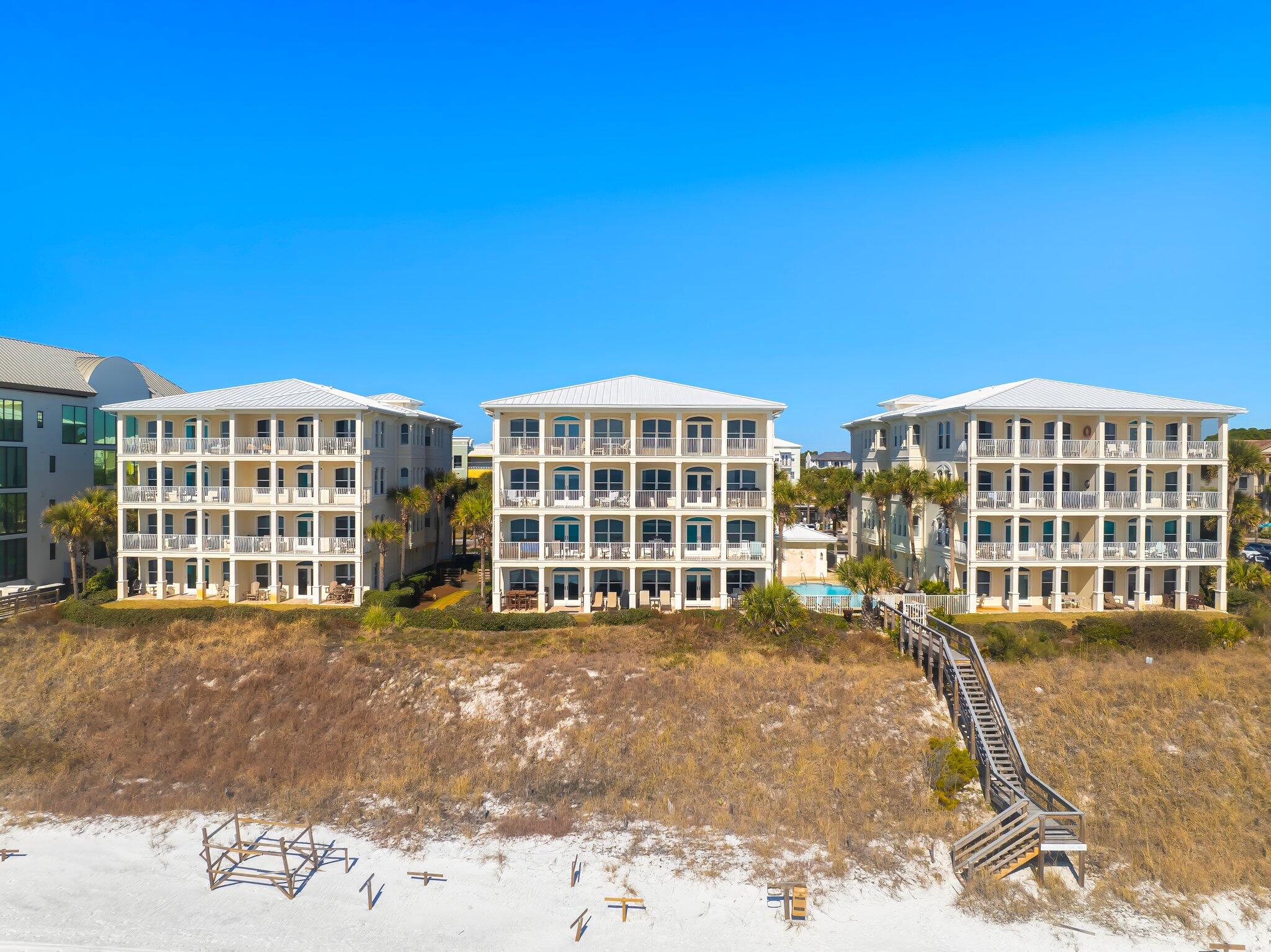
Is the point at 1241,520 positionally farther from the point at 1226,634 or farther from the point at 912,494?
the point at 912,494

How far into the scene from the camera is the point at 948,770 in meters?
20.0

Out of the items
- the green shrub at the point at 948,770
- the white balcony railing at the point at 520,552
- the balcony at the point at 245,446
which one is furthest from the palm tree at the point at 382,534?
the green shrub at the point at 948,770

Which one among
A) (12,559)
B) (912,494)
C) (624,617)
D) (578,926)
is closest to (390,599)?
(624,617)

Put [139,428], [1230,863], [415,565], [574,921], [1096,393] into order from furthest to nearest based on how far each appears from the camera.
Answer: [415,565]
[139,428]
[1096,393]
[1230,863]
[574,921]

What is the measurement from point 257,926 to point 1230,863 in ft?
69.1

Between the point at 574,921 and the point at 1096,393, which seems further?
the point at 1096,393

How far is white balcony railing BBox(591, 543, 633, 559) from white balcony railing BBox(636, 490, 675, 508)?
1.92 meters

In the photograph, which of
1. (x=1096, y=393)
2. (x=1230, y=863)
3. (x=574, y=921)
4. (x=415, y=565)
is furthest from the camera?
(x=415, y=565)

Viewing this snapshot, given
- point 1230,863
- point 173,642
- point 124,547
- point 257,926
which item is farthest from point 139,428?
point 1230,863

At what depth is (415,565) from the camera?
136ft

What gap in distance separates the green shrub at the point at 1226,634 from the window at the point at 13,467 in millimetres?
53852

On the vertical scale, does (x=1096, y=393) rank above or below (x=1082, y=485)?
above

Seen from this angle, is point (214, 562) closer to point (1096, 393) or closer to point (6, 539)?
point (6, 539)

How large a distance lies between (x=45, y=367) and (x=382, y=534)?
876 inches
